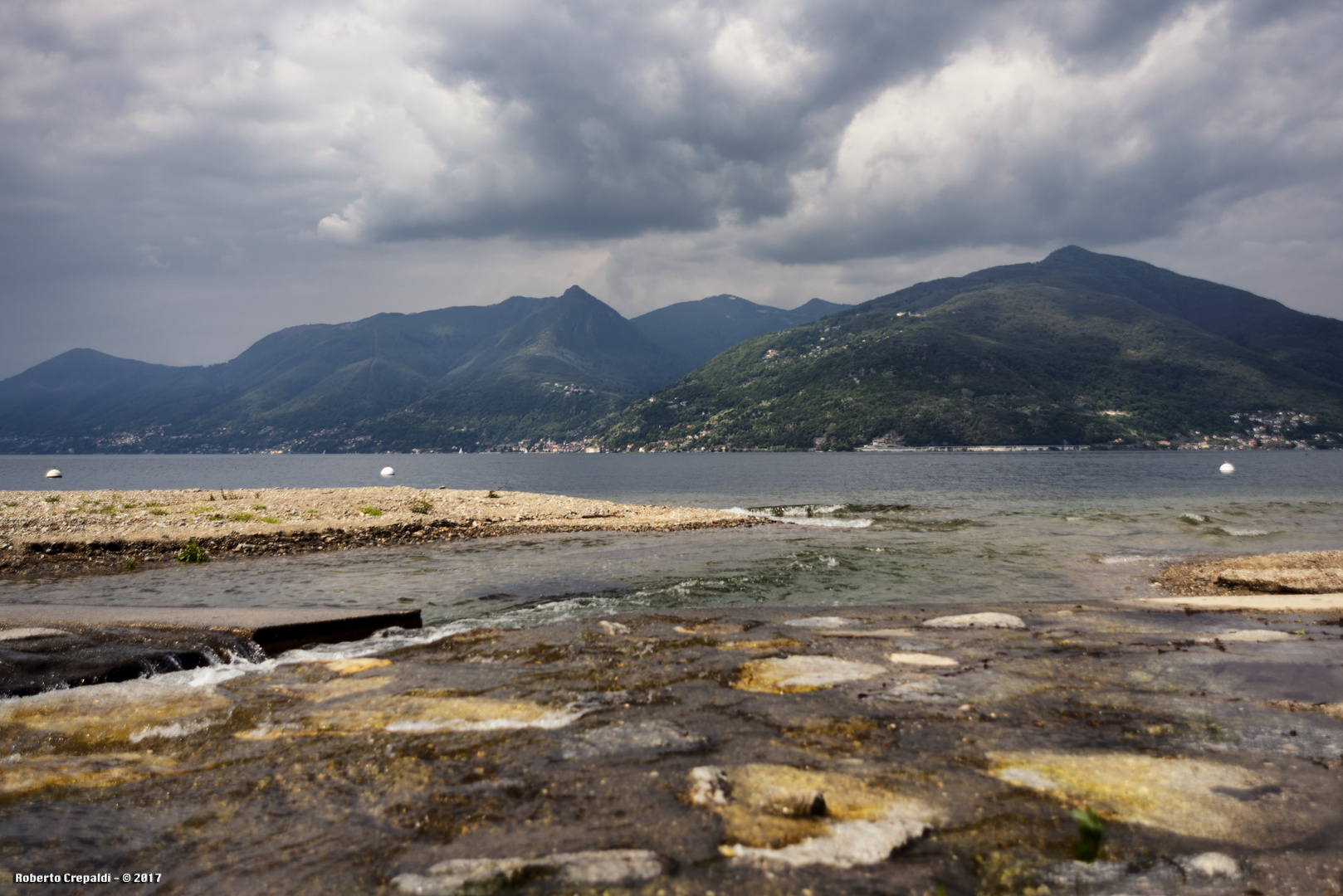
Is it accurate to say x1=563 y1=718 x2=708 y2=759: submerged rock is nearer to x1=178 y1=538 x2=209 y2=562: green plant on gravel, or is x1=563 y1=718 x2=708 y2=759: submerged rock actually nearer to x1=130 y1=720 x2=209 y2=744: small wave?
x1=130 y1=720 x2=209 y2=744: small wave

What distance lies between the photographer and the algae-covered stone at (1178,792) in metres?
5.89

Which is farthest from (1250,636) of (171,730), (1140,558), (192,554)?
(192,554)

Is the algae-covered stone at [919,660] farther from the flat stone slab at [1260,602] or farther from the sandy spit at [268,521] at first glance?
the sandy spit at [268,521]

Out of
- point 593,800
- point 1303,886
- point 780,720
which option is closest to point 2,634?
point 593,800

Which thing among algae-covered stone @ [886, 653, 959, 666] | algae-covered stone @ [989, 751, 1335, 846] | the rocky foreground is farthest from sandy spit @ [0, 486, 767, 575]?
algae-covered stone @ [989, 751, 1335, 846]

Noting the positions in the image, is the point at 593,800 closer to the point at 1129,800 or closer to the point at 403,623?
the point at 1129,800

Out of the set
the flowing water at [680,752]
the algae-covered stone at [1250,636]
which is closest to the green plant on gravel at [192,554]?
the flowing water at [680,752]

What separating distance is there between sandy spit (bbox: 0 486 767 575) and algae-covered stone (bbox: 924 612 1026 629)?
72.5 feet

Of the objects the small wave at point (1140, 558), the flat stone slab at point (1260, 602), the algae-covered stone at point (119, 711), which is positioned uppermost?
the algae-covered stone at point (119, 711)

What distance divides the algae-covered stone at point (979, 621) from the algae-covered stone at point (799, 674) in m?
4.28

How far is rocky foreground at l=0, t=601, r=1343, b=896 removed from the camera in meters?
5.22

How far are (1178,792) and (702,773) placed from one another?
4.96 meters

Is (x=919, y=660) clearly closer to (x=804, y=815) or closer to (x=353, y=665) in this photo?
(x=804, y=815)

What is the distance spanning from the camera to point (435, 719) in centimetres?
883
